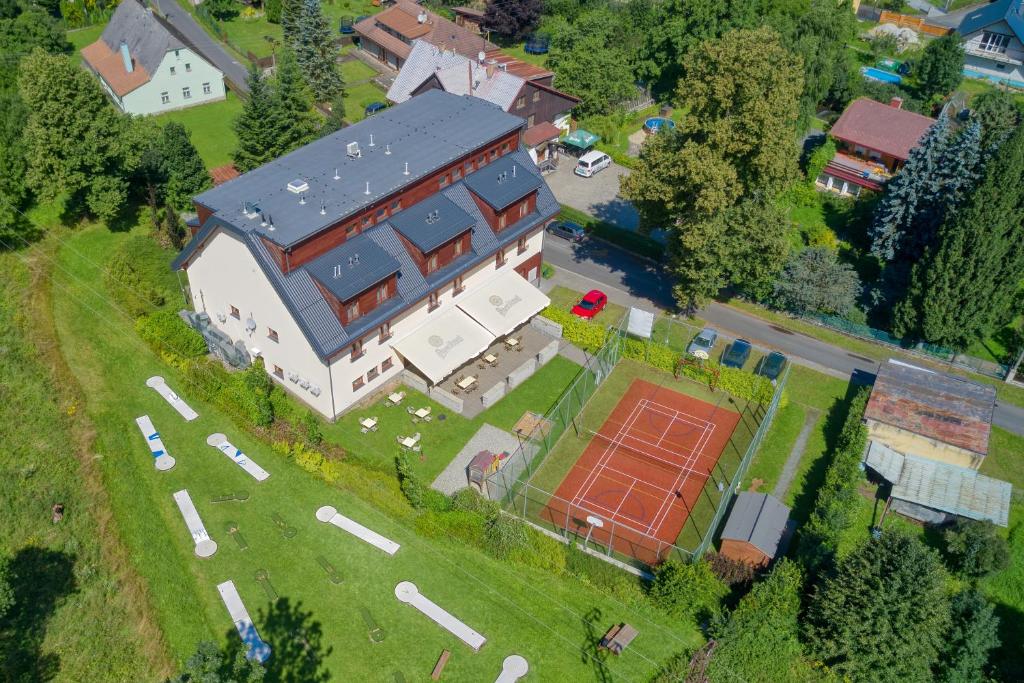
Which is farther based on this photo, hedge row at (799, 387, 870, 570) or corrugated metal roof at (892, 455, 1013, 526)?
corrugated metal roof at (892, 455, 1013, 526)

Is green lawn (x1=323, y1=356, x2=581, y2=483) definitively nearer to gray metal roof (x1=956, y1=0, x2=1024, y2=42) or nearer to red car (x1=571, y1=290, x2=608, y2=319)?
red car (x1=571, y1=290, x2=608, y2=319)

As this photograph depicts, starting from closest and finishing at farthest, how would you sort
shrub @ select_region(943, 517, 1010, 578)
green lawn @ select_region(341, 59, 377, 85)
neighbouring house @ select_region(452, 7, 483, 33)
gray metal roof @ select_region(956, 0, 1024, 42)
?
shrub @ select_region(943, 517, 1010, 578) < green lawn @ select_region(341, 59, 377, 85) < gray metal roof @ select_region(956, 0, 1024, 42) < neighbouring house @ select_region(452, 7, 483, 33)

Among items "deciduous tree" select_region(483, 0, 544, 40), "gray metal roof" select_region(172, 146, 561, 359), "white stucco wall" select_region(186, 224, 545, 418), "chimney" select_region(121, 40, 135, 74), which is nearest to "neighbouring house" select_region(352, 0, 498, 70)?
"deciduous tree" select_region(483, 0, 544, 40)

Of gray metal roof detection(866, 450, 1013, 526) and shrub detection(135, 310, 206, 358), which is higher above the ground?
shrub detection(135, 310, 206, 358)

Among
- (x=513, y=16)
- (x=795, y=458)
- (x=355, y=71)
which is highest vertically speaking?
(x=513, y=16)

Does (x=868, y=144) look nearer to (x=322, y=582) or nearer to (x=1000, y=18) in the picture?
(x=1000, y=18)

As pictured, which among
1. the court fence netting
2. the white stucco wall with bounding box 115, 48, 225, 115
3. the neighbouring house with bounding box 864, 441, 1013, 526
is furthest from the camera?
the white stucco wall with bounding box 115, 48, 225, 115

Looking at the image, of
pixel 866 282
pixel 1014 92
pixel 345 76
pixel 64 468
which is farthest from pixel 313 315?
pixel 1014 92

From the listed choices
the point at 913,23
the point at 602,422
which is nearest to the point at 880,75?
the point at 913,23
